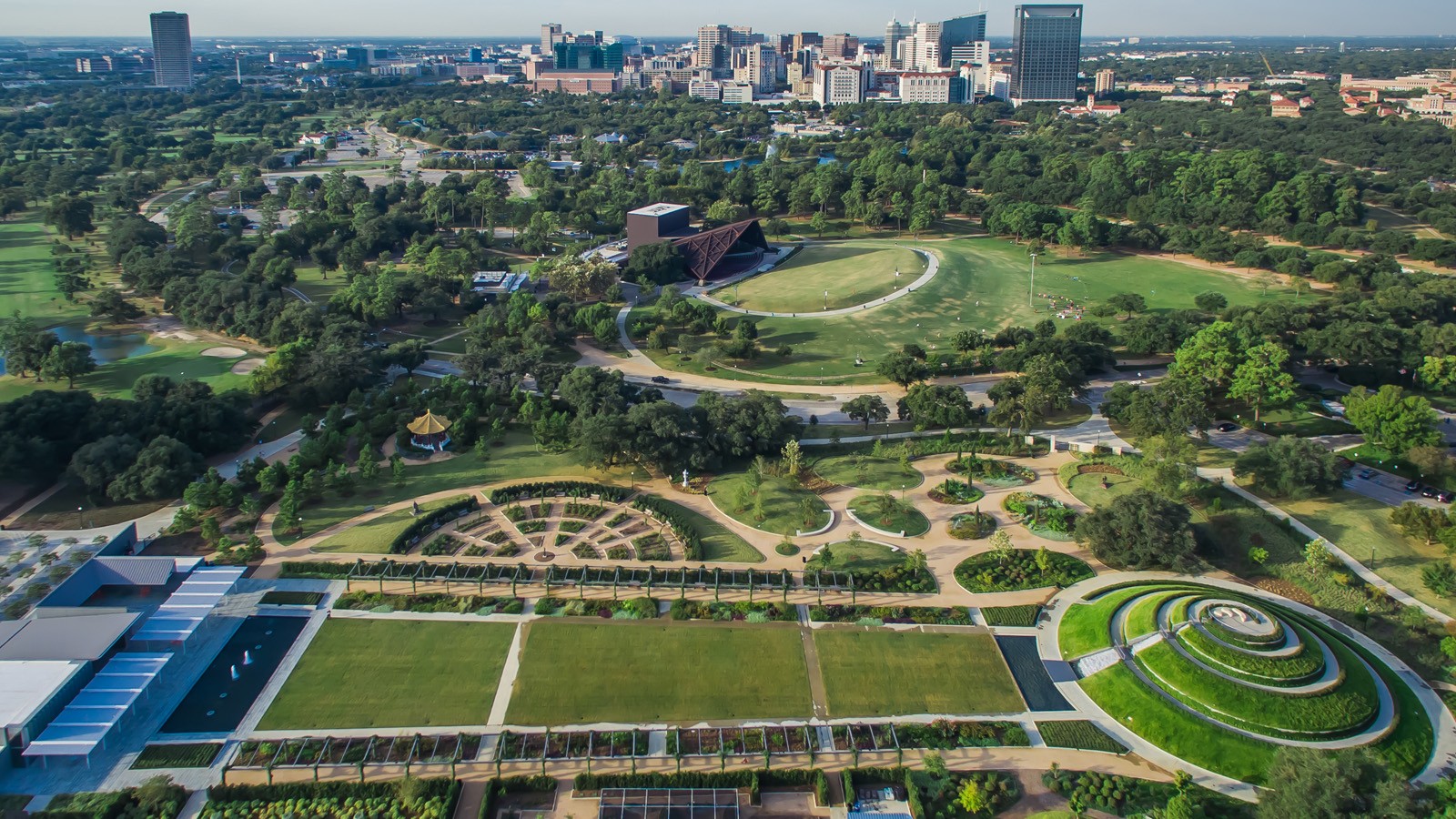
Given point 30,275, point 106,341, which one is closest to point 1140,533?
point 106,341

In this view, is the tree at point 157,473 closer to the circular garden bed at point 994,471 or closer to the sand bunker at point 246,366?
the sand bunker at point 246,366

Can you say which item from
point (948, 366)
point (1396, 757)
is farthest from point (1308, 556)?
point (948, 366)

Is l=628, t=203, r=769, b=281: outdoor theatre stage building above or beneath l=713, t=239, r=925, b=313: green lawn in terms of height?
above

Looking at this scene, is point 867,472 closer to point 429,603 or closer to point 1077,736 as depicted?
point 1077,736

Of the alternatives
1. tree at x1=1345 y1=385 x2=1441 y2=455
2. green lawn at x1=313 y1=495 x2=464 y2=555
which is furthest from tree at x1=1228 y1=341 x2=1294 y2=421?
green lawn at x1=313 y1=495 x2=464 y2=555

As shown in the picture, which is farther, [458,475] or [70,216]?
[70,216]

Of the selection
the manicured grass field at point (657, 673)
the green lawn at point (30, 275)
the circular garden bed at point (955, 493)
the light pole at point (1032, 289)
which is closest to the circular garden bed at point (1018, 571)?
the circular garden bed at point (955, 493)

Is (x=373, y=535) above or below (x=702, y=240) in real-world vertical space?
below

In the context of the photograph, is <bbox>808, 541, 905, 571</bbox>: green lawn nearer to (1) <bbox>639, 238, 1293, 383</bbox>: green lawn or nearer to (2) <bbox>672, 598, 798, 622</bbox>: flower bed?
(2) <bbox>672, 598, 798, 622</bbox>: flower bed
